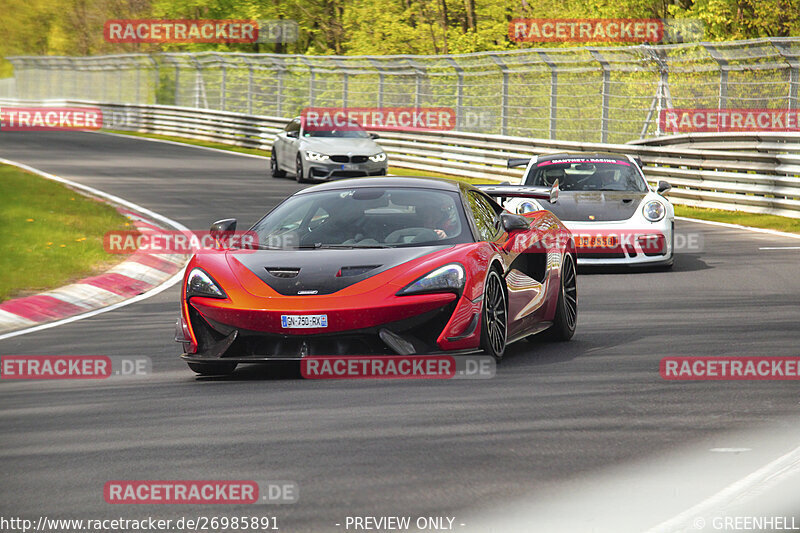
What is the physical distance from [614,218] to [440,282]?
24.7 feet

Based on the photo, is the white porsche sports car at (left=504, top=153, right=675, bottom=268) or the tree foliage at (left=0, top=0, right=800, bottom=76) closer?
the white porsche sports car at (left=504, top=153, right=675, bottom=268)

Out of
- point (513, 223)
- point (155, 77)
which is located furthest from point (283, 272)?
point (155, 77)

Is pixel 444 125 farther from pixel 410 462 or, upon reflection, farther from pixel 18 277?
pixel 410 462

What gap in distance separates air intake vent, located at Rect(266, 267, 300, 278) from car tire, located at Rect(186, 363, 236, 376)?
68cm

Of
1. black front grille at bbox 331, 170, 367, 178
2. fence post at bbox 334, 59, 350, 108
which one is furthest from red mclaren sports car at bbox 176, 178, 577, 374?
fence post at bbox 334, 59, 350, 108

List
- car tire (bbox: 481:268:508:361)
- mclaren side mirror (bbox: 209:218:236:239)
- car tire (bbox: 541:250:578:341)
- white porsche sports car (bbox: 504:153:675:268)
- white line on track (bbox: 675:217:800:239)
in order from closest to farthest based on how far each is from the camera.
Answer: car tire (bbox: 481:268:508:361)
mclaren side mirror (bbox: 209:218:236:239)
car tire (bbox: 541:250:578:341)
white porsche sports car (bbox: 504:153:675:268)
white line on track (bbox: 675:217:800:239)

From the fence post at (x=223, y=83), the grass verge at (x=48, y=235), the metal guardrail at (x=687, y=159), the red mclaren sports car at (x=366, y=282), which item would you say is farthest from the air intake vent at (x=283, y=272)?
the fence post at (x=223, y=83)

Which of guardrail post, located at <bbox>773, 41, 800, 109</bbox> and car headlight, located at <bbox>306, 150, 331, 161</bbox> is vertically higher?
guardrail post, located at <bbox>773, 41, 800, 109</bbox>

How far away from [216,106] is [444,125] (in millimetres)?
17031

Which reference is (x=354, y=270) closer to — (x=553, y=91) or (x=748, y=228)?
(x=748, y=228)

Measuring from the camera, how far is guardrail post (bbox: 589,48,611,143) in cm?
2747

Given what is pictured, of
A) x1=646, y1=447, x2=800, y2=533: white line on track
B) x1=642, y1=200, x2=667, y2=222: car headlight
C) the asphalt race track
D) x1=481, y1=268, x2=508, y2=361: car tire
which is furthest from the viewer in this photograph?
x1=642, y1=200, x2=667, y2=222: car headlight

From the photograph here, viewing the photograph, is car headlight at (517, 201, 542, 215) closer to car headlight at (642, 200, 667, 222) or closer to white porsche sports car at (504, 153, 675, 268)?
white porsche sports car at (504, 153, 675, 268)

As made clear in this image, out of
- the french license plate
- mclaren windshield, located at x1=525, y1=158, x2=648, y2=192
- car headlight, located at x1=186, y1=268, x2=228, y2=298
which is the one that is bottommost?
mclaren windshield, located at x1=525, y1=158, x2=648, y2=192
